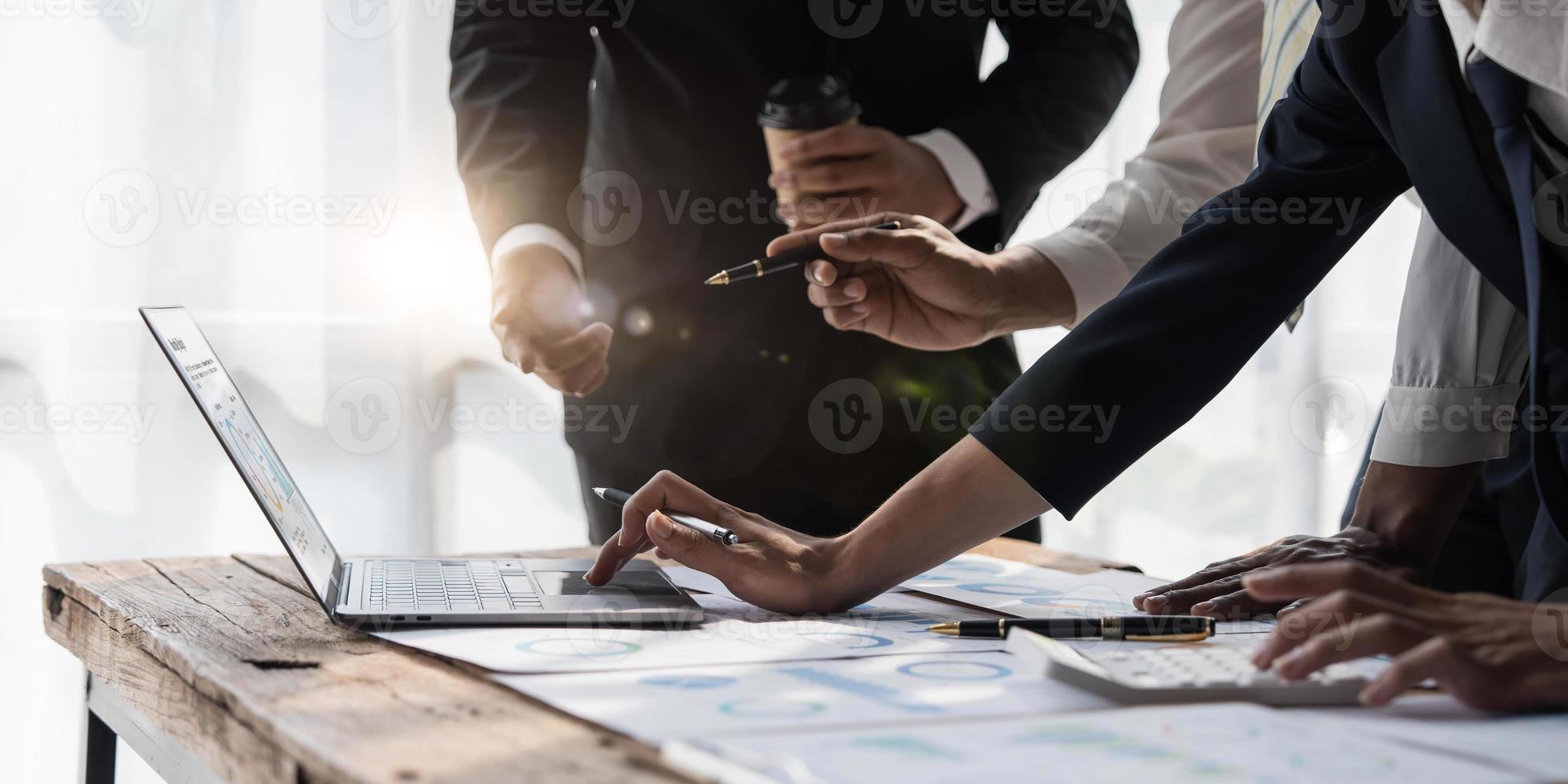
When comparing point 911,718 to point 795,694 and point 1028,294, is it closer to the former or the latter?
point 795,694

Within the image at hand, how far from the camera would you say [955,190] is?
4.58 feet

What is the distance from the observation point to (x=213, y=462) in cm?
213

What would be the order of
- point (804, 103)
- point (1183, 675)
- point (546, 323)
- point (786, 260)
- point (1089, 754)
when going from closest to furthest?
point (1089, 754)
point (1183, 675)
point (786, 260)
point (804, 103)
point (546, 323)

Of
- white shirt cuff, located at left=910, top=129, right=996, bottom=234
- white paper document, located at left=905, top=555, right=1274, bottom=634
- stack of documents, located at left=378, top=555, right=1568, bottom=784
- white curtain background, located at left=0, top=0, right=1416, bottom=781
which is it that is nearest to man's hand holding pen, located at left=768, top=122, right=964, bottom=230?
white shirt cuff, located at left=910, top=129, right=996, bottom=234

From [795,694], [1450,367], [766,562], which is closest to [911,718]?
[795,694]

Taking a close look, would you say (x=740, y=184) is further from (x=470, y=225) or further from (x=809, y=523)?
(x=470, y=225)

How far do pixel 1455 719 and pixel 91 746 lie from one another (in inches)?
37.5

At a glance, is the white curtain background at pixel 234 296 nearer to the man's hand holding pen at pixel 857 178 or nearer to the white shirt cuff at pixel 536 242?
the white shirt cuff at pixel 536 242

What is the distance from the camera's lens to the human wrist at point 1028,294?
49.3 inches

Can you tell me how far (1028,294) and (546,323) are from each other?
0.55 m

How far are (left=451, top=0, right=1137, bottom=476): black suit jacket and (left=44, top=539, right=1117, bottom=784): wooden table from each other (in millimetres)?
636

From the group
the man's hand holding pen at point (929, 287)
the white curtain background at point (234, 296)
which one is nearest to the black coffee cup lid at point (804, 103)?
the man's hand holding pen at point (929, 287)

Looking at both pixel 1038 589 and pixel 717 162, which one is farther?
pixel 717 162

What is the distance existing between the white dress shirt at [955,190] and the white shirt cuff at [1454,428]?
0.62 m
